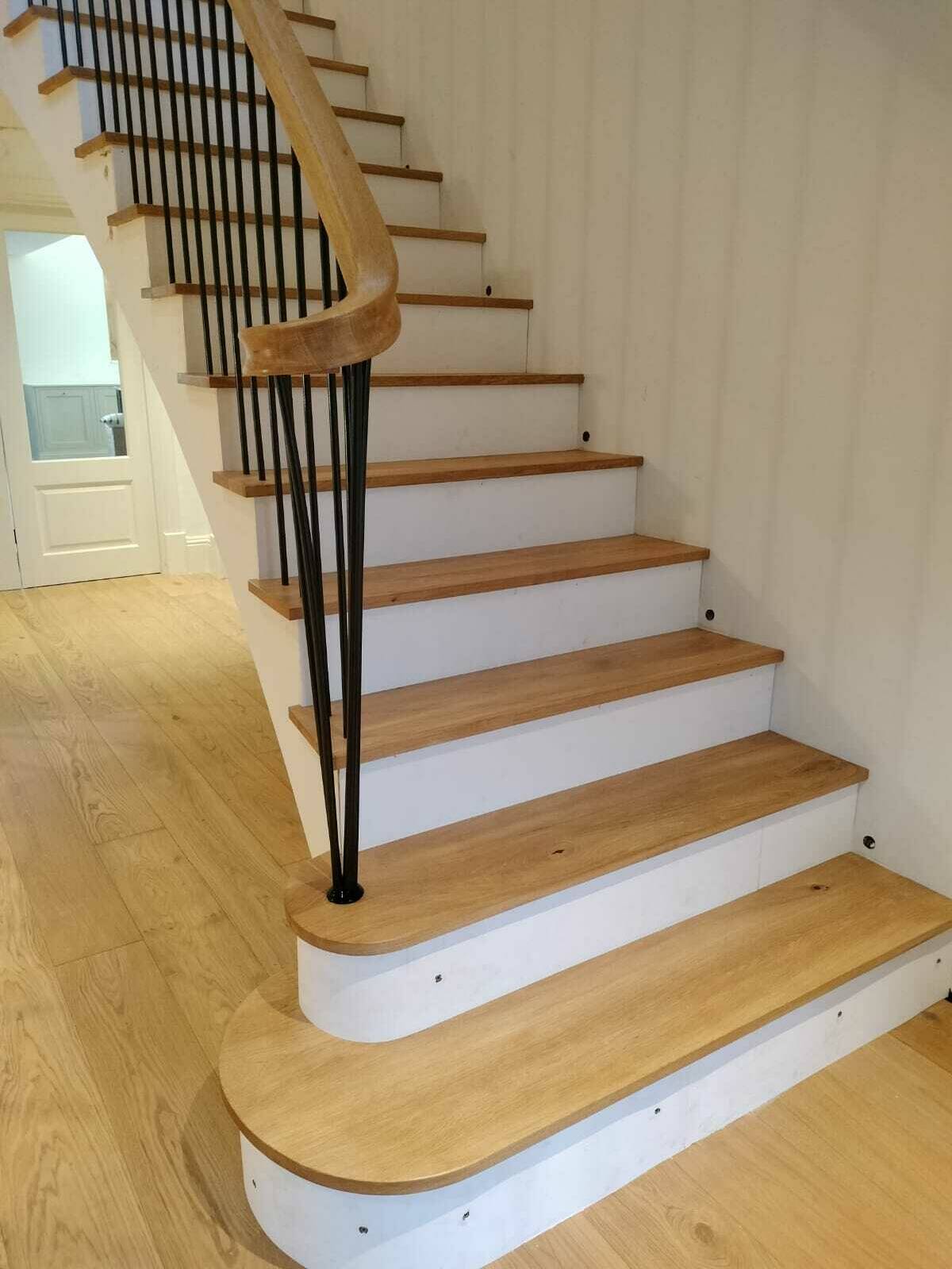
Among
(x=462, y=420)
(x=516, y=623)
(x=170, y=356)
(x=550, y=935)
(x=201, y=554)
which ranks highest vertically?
(x=170, y=356)

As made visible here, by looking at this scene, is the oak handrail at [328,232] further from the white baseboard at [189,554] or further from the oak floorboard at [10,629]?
the white baseboard at [189,554]

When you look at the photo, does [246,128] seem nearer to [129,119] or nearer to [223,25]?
[223,25]

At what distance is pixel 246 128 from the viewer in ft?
9.32

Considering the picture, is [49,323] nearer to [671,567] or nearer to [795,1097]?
[671,567]

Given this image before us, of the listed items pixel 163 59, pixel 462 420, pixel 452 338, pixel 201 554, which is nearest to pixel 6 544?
pixel 201 554

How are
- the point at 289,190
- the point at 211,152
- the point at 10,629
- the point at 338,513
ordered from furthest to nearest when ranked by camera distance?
the point at 10,629 → the point at 289,190 → the point at 211,152 → the point at 338,513

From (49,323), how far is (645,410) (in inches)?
162

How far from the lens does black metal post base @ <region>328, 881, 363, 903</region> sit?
1424mm

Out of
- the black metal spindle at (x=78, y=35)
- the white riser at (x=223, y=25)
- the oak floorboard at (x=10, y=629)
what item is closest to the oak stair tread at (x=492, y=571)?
the black metal spindle at (x=78, y=35)

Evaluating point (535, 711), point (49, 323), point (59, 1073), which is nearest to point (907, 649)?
point (535, 711)

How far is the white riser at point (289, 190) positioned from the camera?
2291 mm

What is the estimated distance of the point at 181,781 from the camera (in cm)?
284

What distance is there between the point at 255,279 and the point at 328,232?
1.22 meters

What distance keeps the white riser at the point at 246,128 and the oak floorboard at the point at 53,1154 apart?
195cm
